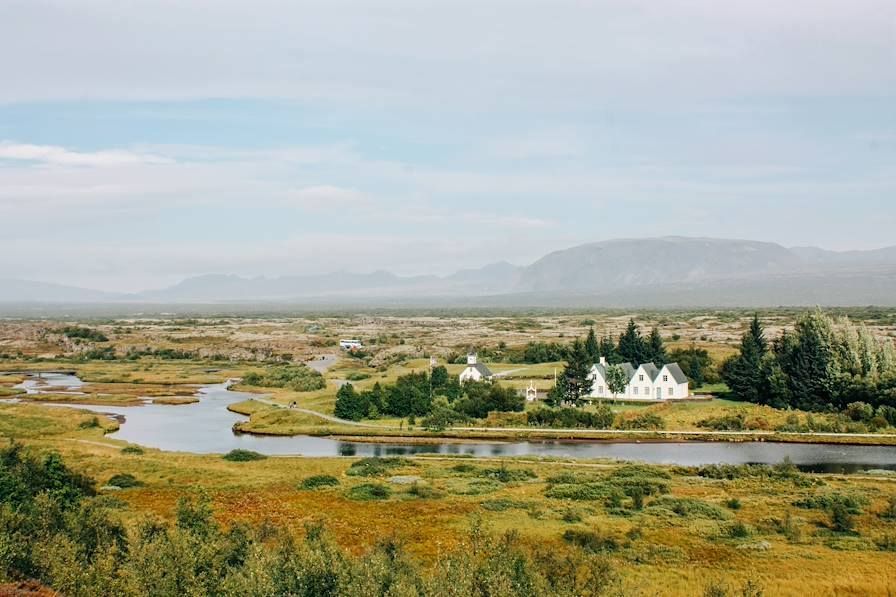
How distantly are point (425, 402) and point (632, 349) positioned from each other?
33.5 metres

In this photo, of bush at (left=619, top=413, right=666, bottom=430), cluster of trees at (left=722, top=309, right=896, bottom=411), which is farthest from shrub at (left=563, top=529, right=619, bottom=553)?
cluster of trees at (left=722, top=309, right=896, bottom=411)

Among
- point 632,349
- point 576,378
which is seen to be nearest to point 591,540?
point 576,378

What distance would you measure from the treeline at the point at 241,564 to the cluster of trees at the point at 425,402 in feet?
157

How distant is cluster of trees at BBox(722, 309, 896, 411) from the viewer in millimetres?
77188

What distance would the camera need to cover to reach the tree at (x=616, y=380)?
89.2 m

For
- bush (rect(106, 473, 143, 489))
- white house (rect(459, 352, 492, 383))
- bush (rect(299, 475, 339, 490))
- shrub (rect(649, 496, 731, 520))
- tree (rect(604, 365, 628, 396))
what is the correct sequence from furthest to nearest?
white house (rect(459, 352, 492, 383))
tree (rect(604, 365, 628, 396))
bush (rect(299, 475, 339, 490))
bush (rect(106, 473, 143, 489))
shrub (rect(649, 496, 731, 520))

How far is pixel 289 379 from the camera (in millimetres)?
114062

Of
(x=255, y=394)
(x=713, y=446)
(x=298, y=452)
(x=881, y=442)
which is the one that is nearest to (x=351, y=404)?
(x=298, y=452)

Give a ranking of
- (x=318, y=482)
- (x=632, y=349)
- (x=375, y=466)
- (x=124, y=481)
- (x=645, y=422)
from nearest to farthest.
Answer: (x=124, y=481)
(x=318, y=482)
(x=375, y=466)
(x=645, y=422)
(x=632, y=349)

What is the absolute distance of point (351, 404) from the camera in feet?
276

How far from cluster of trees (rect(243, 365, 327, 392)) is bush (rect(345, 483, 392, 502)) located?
186 feet

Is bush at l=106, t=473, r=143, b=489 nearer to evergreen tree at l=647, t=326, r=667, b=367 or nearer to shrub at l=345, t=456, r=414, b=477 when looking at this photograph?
shrub at l=345, t=456, r=414, b=477

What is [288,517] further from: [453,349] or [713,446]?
[453,349]

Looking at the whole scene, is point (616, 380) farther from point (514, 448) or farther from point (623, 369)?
point (514, 448)
